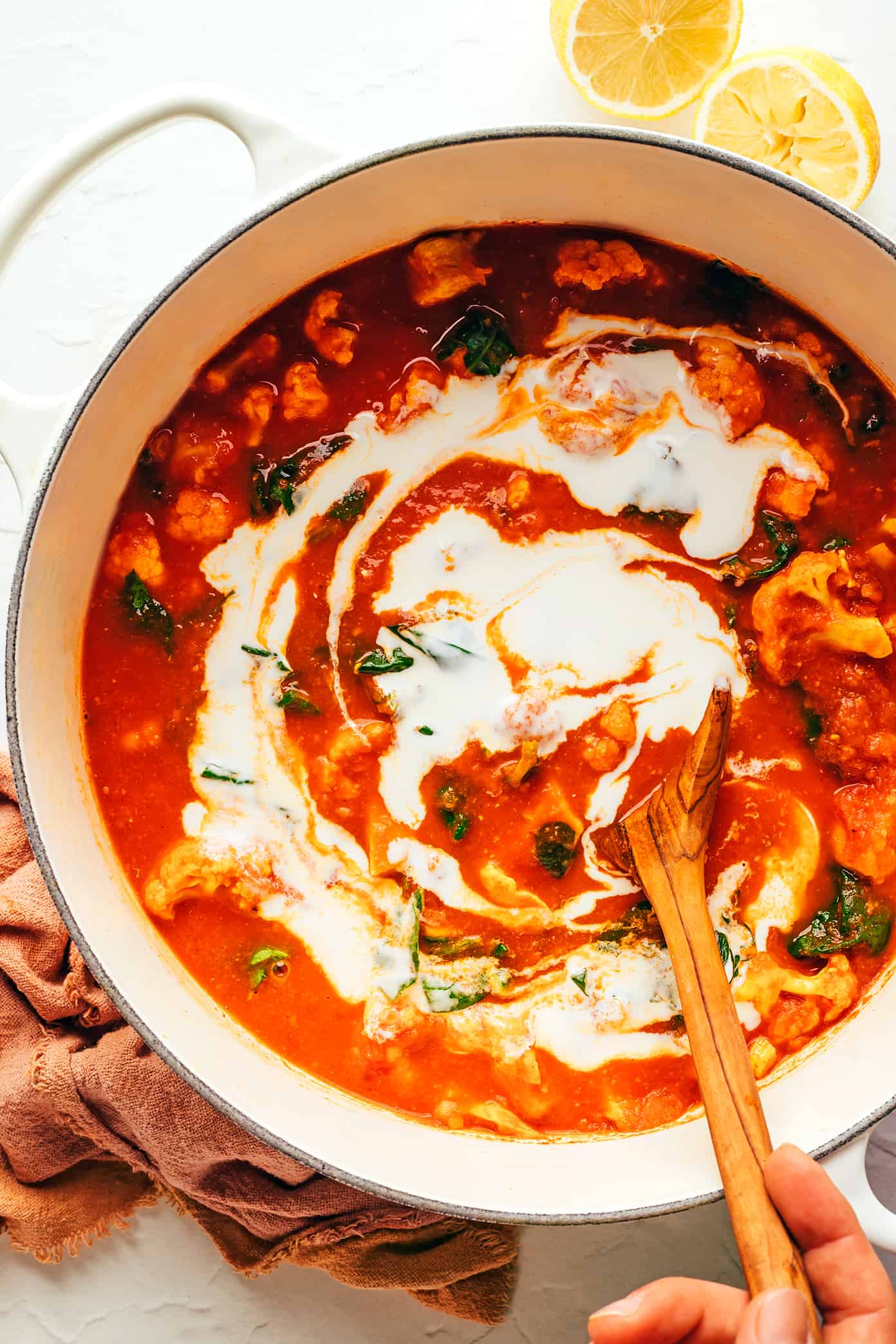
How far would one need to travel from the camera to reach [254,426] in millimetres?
2564

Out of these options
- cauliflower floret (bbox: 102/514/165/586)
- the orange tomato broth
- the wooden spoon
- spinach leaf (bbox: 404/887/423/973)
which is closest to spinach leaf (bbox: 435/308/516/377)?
the orange tomato broth

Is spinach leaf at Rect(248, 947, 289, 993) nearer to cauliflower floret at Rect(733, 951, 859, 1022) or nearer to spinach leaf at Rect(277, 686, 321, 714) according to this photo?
spinach leaf at Rect(277, 686, 321, 714)

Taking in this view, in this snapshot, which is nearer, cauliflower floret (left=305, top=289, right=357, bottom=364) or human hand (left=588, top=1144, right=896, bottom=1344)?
human hand (left=588, top=1144, right=896, bottom=1344)

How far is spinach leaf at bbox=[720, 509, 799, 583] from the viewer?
8.50ft

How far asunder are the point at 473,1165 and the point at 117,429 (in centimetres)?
174

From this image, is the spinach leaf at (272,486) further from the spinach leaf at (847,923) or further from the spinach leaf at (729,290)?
the spinach leaf at (847,923)

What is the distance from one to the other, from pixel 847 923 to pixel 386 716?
112cm

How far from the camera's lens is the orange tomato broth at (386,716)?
8.42 ft

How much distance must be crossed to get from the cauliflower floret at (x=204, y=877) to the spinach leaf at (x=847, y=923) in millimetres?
1203

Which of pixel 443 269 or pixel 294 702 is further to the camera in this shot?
pixel 294 702

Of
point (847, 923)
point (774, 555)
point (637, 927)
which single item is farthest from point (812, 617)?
point (637, 927)

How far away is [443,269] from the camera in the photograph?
8.26ft

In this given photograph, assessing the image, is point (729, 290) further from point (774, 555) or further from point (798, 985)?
point (798, 985)

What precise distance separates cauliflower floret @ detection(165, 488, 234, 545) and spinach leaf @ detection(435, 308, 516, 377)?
0.58 m
